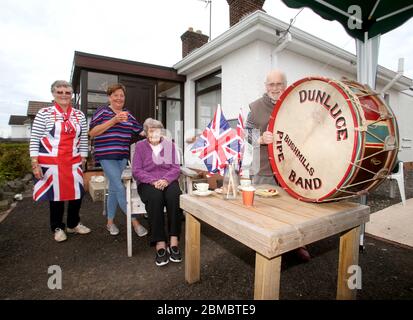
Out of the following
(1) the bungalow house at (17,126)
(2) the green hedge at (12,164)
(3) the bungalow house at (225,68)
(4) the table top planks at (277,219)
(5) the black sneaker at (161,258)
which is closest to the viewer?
(4) the table top planks at (277,219)

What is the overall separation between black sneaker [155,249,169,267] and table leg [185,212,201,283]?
35 cm

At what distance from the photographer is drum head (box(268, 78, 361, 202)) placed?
47.7 inches

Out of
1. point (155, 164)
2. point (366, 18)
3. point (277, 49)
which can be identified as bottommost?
point (155, 164)

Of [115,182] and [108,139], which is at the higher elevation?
[108,139]

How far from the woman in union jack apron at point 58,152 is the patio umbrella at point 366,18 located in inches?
106

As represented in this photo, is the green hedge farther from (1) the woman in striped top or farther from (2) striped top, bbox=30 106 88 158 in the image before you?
(1) the woman in striped top

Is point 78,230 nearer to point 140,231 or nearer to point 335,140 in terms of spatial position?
point 140,231

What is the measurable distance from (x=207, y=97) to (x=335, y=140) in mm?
5676

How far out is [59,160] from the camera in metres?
2.56

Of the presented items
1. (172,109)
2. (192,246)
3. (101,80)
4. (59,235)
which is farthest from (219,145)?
(172,109)

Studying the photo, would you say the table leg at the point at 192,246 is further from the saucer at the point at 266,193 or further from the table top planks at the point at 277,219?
the saucer at the point at 266,193

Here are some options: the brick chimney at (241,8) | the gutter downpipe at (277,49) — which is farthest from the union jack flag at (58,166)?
the brick chimney at (241,8)

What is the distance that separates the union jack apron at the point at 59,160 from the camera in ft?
8.22

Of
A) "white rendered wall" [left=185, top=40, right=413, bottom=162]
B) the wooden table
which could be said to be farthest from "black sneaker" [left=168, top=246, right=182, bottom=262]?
"white rendered wall" [left=185, top=40, right=413, bottom=162]
